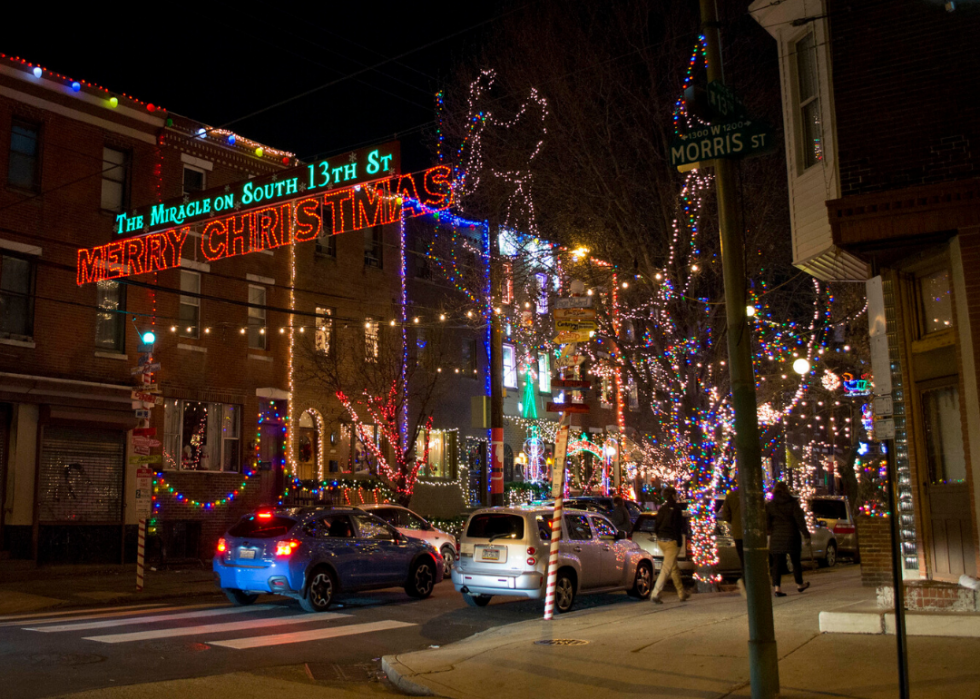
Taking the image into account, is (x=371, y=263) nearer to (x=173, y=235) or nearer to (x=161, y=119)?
(x=161, y=119)

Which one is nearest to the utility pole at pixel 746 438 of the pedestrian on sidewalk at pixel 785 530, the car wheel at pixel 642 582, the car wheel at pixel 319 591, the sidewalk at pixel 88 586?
the pedestrian on sidewalk at pixel 785 530

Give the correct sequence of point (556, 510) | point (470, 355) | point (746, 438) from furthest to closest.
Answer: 1. point (470, 355)
2. point (556, 510)
3. point (746, 438)

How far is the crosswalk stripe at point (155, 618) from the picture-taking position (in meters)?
12.1

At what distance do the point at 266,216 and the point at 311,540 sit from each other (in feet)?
18.8

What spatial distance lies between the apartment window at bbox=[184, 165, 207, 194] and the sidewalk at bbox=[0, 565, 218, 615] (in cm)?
956

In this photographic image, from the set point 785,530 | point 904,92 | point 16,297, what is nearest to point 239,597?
point 785,530

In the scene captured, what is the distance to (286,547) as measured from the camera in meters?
14.1

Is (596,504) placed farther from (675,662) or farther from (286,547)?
(675,662)

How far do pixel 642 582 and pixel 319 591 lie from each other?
5.65 m

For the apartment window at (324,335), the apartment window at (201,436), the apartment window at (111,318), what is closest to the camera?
the apartment window at (111,318)

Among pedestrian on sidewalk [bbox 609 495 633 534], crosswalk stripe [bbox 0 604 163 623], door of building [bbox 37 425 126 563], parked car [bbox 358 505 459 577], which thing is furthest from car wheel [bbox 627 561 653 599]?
door of building [bbox 37 425 126 563]

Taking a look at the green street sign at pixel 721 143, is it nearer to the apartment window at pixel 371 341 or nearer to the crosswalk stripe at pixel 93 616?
the crosswalk stripe at pixel 93 616

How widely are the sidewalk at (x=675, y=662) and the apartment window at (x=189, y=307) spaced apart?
14.1 m

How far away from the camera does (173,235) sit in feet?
57.7
